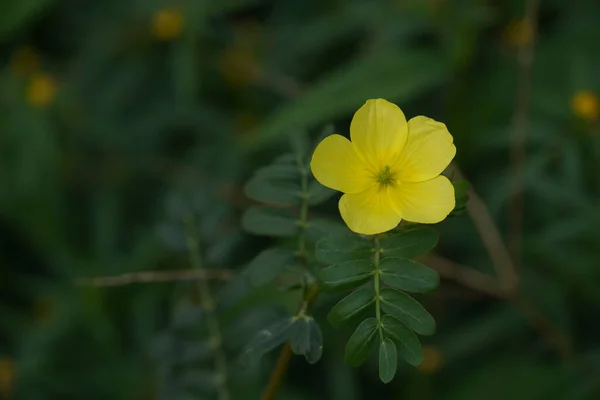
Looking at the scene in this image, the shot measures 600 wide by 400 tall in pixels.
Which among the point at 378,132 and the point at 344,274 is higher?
the point at 378,132

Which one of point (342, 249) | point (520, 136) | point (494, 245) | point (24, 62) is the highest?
point (24, 62)

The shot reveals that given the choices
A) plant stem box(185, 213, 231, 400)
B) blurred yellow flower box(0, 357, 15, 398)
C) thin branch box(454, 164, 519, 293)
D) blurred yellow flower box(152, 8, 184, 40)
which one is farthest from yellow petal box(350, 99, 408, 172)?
blurred yellow flower box(0, 357, 15, 398)

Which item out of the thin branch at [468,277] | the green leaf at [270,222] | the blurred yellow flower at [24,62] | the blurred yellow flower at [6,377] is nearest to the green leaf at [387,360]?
the green leaf at [270,222]

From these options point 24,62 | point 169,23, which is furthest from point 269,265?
point 24,62

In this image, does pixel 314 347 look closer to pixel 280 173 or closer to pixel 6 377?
pixel 280 173

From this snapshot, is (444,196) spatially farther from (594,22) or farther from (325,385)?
(594,22)

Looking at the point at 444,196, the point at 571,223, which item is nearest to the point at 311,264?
the point at 444,196

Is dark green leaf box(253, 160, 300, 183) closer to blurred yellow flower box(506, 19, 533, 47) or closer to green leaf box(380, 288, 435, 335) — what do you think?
green leaf box(380, 288, 435, 335)
